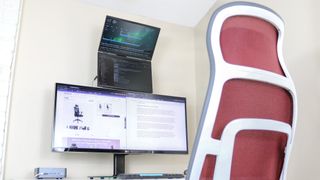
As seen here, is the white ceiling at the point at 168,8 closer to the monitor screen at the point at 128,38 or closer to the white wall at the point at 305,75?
the monitor screen at the point at 128,38

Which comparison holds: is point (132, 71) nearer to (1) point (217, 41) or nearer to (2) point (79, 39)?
(2) point (79, 39)

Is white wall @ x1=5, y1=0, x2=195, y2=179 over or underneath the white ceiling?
underneath

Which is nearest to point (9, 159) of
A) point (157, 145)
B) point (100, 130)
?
point (100, 130)

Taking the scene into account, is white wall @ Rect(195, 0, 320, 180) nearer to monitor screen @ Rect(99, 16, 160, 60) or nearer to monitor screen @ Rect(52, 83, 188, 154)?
monitor screen @ Rect(52, 83, 188, 154)

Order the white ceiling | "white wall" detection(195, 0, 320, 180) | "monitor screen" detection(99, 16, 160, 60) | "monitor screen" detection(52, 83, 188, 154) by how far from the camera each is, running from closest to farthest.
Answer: "white wall" detection(195, 0, 320, 180)
"monitor screen" detection(52, 83, 188, 154)
"monitor screen" detection(99, 16, 160, 60)
the white ceiling

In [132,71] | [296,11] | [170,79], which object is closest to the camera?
[296,11]

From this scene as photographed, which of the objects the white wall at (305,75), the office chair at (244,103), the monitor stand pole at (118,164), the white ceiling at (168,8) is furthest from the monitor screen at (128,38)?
the office chair at (244,103)

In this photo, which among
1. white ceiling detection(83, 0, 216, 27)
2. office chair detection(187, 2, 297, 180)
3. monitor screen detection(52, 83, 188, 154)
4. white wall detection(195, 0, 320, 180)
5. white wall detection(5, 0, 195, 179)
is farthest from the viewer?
white ceiling detection(83, 0, 216, 27)

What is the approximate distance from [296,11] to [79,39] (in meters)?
1.45

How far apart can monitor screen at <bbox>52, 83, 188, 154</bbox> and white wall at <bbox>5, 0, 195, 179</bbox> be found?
247 millimetres

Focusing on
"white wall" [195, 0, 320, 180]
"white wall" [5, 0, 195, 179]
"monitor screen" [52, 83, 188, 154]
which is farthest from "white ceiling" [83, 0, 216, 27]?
"white wall" [195, 0, 320, 180]

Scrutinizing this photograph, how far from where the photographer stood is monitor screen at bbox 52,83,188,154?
179cm

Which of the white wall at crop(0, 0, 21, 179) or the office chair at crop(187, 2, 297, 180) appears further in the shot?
the white wall at crop(0, 0, 21, 179)

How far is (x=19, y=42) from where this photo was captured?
79.5 inches
